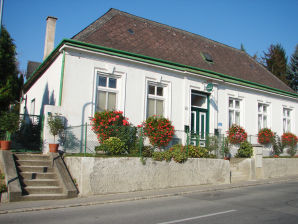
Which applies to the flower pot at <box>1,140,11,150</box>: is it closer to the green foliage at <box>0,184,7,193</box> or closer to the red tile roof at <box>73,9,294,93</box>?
the green foliage at <box>0,184,7,193</box>

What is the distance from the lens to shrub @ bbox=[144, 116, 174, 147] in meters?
13.6

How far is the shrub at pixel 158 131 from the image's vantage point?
537 inches

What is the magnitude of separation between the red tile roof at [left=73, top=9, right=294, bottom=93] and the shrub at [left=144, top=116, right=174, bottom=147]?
3.74m

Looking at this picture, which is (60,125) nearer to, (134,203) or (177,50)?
(134,203)

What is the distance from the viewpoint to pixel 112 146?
36.6 feet

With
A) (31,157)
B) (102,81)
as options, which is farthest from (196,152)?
(31,157)

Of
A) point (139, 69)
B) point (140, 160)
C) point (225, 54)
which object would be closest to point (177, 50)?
point (139, 69)

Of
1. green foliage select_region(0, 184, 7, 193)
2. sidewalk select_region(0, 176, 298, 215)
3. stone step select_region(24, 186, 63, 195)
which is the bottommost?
sidewalk select_region(0, 176, 298, 215)

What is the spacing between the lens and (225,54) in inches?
881

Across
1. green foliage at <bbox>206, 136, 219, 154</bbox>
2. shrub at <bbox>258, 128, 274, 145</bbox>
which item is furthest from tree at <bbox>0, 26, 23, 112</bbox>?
shrub at <bbox>258, 128, 274, 145</bbox>

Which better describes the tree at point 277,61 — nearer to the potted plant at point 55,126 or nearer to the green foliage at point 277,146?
the green foliage at point 277,146

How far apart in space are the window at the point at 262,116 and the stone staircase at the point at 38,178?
1447 centimetres

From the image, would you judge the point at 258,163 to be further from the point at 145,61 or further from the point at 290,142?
the point at 145,61

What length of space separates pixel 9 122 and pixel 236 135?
39.5 ft
